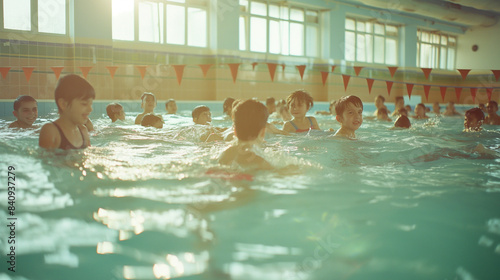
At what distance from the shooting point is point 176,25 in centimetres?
1250

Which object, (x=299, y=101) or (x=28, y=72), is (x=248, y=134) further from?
(x=28, y=72)

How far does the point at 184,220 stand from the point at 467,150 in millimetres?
3413

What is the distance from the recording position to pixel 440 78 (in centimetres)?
2025

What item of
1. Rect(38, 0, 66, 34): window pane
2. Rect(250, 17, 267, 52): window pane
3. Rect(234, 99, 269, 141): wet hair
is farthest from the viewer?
Rect(250, 17, 267, 52): window pane

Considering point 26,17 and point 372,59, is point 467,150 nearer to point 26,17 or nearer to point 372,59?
point 26,17

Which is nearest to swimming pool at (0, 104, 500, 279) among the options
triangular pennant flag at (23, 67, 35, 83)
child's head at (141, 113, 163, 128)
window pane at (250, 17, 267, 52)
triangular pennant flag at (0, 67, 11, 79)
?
child's head at (141, 113, 163, 128)

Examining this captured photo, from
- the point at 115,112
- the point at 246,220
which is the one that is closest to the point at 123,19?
the point at 115,112

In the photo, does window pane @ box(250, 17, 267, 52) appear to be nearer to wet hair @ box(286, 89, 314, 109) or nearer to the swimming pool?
wet hair @ box(286, 89, 314, 109)

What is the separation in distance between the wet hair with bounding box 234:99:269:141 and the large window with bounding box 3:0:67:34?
29.7ft

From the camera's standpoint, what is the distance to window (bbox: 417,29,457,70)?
769 inches

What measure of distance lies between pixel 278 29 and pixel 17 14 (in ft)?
26.2

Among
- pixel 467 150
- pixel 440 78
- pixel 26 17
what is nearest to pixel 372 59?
pixel 440 78

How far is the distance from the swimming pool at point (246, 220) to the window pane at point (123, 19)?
351 inches

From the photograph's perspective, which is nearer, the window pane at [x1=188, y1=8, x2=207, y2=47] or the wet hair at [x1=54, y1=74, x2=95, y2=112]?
the wet hair at [x1=54, y1=74, x2=95, y2=112]
